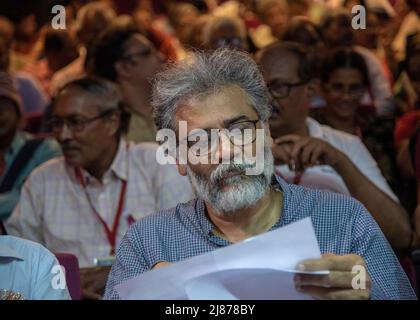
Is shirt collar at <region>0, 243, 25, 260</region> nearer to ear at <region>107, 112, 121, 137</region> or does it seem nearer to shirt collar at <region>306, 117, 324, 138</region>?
ear at <region>107, 112, 121, 137</region>

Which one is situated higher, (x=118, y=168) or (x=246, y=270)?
(x=246, y=270)

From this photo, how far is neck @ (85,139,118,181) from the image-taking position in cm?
386

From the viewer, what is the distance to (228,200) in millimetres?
2330

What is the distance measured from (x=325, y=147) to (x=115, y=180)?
3.22 ft

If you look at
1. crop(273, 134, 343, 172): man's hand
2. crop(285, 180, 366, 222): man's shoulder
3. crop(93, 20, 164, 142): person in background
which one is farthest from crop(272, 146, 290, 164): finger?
crop(93, 20, 164, 142): person in background

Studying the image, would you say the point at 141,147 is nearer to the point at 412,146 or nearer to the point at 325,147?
the point at 325,147

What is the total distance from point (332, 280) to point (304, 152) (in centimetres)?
146

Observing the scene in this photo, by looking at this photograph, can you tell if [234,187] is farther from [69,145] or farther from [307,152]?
[69,145]

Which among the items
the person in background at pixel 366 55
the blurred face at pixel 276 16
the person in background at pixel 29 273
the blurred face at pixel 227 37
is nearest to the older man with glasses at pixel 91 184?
the person in background at pixel 29 273

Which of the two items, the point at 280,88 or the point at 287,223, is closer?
the point at 287,223

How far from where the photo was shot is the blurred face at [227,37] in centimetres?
530

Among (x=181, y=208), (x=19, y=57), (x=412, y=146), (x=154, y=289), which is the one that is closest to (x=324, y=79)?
(x=412, y=146)

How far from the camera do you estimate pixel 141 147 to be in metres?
3.91

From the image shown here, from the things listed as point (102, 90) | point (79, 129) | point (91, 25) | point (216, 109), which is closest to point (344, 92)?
point (102, 90)
